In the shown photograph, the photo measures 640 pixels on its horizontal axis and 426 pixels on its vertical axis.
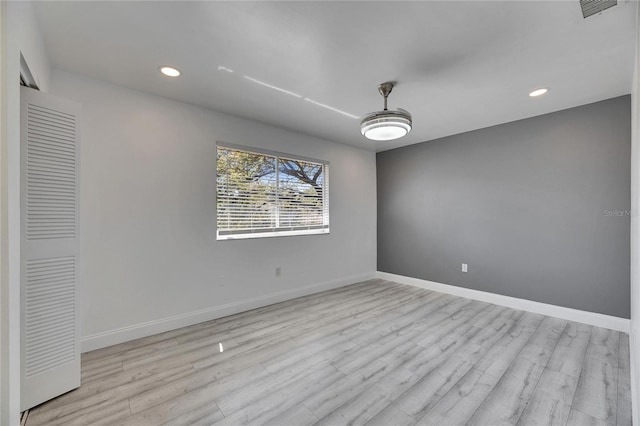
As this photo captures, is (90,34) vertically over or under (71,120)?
over

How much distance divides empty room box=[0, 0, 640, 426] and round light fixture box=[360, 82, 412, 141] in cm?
2

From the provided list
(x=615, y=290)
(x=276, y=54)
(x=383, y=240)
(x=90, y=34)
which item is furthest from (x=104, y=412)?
(x=615, y=290)

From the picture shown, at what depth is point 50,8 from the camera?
160 centimetres

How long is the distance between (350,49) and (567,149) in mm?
2983

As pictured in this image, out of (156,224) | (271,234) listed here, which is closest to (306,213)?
(271,234)

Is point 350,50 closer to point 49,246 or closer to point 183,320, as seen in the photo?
point 49,246

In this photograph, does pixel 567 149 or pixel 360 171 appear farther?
pixel 360 171

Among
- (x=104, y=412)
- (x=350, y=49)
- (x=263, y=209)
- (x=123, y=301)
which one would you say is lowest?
(x=104, y=412)

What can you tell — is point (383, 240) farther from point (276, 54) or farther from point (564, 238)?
point (276, 54)

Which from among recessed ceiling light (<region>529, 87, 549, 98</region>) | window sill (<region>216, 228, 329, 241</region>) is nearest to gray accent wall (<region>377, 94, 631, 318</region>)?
recessed ceiling light (<region>529, 87, 549, 98</region>)

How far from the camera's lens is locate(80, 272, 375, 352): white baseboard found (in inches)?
96.3

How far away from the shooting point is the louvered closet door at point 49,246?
164cm

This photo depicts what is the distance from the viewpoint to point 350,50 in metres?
2.00
